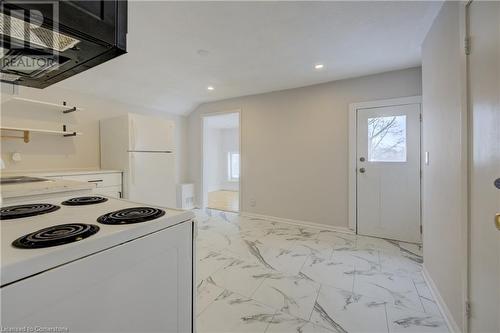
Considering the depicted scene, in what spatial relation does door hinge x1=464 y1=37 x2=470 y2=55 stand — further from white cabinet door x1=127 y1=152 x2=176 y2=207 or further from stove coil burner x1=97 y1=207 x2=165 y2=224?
white cabinet door x1=127 y1=152 x2=176 y2=207

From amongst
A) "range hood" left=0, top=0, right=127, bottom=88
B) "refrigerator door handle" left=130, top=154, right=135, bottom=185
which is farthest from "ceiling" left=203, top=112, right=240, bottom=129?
"range hood" left=0, top=0, right=127, bottom=88

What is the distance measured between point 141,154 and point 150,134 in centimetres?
35

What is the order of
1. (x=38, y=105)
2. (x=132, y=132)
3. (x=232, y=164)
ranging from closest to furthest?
1. (x=38, y=105)
2. (x=132, y=132)
3. (x=232, y=164)

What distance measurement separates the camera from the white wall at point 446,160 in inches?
50.5

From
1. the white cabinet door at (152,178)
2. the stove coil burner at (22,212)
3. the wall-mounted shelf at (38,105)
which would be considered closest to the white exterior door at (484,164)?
the stove coil burner at (22,212)

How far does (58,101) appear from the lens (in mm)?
2914

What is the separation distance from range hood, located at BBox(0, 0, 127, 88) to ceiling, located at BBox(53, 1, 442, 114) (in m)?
1.18

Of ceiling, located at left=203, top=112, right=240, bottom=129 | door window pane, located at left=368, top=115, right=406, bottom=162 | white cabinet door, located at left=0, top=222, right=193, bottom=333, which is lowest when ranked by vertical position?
white cabinet door, located at left=0, top=222, right=193, bottom=333

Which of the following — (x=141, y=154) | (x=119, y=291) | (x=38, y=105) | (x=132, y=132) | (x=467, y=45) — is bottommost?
(x=119, y=291)

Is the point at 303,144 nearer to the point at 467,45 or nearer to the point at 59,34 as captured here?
the point at 467,45

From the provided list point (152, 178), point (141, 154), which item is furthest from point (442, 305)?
point (141, 154)

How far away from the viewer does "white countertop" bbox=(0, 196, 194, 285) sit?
1.52ft

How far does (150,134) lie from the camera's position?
3270mm

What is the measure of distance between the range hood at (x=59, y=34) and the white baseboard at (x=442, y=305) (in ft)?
7.77
